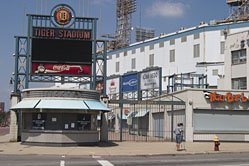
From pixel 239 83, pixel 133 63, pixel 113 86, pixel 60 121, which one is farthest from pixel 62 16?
pixel 133 63

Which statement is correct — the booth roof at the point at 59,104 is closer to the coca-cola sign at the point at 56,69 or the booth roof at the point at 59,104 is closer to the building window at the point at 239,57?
the coca-cola sign at the point at 56,69

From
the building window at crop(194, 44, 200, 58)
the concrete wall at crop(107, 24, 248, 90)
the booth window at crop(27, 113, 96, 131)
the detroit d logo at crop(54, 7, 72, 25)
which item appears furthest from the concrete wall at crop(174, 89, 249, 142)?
the building window at crop(194, 44, 200, 58)

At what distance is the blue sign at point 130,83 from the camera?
45.6 metres

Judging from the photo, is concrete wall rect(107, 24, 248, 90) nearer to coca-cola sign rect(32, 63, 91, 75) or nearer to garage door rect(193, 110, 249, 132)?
garage door rect(193, 110, 249, 132)

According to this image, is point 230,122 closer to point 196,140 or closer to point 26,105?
point 196,140

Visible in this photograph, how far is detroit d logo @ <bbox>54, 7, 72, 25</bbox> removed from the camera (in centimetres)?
3400

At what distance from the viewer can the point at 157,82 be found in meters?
41.7

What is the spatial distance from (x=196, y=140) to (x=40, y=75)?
15085 mm

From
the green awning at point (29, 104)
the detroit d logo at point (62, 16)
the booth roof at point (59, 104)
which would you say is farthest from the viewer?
the detroit d logo at point (62, 16)

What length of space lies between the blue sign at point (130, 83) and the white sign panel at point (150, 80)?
1428mm

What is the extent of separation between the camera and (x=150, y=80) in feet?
140

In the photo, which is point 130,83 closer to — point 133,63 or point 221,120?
point 221,120

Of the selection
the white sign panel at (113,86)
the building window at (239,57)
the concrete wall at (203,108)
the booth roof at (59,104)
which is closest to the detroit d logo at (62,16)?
the booth roof at (59,104)

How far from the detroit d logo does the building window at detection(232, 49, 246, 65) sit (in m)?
17.0
